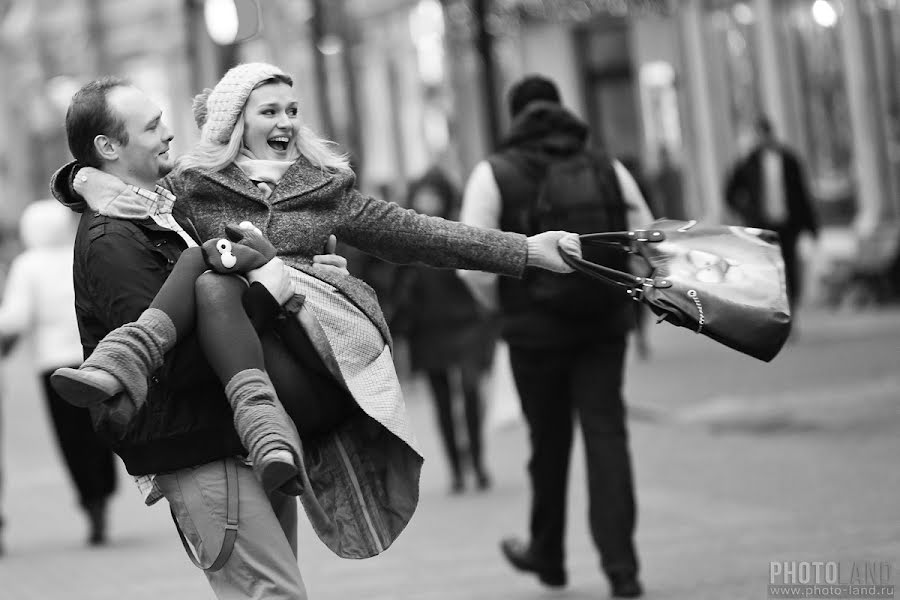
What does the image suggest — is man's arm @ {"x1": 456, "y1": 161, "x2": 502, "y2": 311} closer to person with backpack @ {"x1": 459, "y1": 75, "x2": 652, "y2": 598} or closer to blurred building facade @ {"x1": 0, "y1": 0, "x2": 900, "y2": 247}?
person with backpack @ {"x1": 459, "y1": 75, "x2": 652, "y2": 598}

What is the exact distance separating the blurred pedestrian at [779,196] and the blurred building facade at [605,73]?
6.49 feet

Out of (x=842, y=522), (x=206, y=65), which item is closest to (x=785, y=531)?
(x=842, y=522)

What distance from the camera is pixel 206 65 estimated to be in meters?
32.3

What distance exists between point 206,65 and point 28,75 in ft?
73.2

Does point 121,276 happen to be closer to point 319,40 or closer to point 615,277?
point 615,277

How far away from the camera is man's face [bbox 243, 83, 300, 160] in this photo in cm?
464

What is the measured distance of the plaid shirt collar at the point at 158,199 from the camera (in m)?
4.44

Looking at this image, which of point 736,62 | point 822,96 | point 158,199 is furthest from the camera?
point 736,62

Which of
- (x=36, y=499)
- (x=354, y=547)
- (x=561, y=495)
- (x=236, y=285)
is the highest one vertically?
(x=236, y=285)

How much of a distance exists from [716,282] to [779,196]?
11757mm

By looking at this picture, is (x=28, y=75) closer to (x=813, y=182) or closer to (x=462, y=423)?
(x=813, y=182)

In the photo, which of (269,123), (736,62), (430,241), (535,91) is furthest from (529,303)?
(736,62)

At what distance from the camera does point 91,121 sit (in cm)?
448

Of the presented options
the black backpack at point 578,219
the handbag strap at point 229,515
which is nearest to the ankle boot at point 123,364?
the handbag strap at point 229,515
